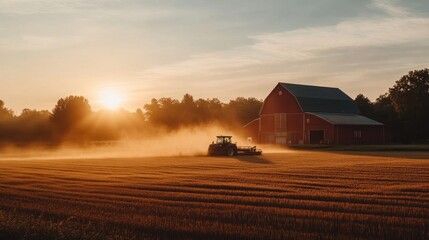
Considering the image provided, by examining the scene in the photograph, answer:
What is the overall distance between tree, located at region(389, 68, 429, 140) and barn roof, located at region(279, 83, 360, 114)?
24.5ft

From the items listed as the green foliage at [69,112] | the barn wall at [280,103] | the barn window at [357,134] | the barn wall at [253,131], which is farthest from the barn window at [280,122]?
the green foliage at [69,112]

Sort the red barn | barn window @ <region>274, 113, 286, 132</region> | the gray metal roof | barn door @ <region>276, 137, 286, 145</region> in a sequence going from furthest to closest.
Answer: barn window @ <region>274, 113, 286, 132</region> → barn door @ <region>276, 137, 286, 145</region> → the gray metal roof → the red barn

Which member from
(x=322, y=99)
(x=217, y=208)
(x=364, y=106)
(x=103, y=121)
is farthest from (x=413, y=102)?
Result: (x=217, y=208)

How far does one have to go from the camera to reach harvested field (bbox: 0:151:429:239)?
1056cm

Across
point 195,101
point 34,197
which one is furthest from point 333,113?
point 34,197

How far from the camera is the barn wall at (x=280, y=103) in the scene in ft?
259

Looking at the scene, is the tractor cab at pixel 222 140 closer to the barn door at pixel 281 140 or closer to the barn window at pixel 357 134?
the barn door at pixel 281 140

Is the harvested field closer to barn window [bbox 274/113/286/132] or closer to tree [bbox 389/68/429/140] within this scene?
barn window [bbox 274/113/286/132]

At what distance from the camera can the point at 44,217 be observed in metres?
12.7

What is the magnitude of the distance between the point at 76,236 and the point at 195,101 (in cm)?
12536

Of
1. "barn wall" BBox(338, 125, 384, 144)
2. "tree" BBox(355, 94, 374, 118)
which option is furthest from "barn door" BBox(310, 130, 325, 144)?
"tree" BBox(355, 94, 374, 118)

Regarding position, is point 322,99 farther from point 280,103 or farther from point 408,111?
point 408,111

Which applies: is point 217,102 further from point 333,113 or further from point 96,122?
point 333,113

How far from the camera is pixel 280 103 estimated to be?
81438 mm
